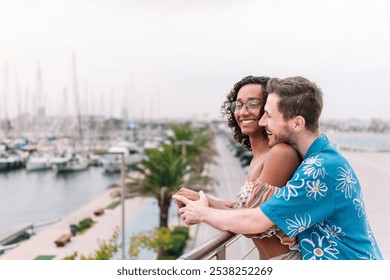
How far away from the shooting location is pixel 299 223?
3.01 ft

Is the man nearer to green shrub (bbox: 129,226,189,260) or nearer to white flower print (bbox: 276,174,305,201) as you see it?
white flower print (bbox: 276,174,305,201)

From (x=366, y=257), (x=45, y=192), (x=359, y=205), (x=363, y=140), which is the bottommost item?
(x=45, y=192)

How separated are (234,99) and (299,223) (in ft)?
1.14

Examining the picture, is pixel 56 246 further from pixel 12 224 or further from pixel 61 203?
pixel 61 203

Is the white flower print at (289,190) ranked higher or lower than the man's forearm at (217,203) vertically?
higher

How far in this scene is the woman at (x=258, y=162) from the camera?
3.17 ft

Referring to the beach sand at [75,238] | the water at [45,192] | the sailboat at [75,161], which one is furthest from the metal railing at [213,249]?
the sailboat at [75,161]

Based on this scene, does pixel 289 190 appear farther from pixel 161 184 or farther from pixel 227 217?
pixel 161 184

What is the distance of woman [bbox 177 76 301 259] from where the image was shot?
0.97 m

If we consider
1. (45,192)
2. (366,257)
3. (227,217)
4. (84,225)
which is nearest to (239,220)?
(227,217)

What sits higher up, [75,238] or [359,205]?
[359,205]

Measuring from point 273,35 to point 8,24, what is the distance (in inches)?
49.5

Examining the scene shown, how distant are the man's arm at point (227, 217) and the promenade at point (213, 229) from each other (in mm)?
→ 992

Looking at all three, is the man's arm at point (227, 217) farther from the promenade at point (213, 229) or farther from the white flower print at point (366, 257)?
the promenade at point (213, 229)
